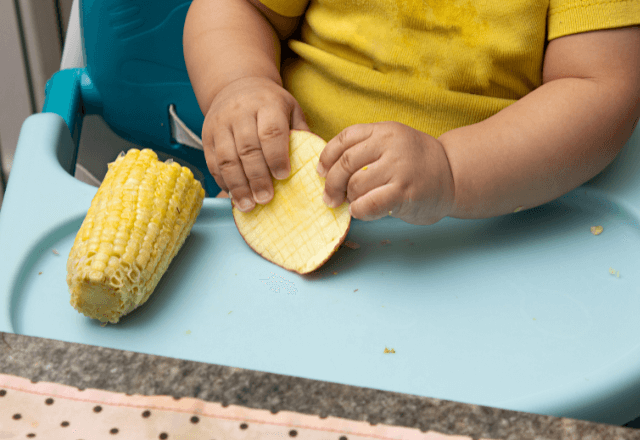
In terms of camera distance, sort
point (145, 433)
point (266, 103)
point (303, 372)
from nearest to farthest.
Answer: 1. point (145, 433)
2. point (303, 372)
3. point (266, 103)

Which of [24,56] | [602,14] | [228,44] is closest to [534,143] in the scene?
[602,14]

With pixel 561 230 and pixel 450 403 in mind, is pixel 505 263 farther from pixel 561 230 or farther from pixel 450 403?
pixel 450 403

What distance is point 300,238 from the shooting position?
0.48 metres

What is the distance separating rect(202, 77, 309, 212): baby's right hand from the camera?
482mm

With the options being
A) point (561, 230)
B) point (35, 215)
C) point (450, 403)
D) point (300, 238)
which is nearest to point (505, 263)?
point (561, 230)

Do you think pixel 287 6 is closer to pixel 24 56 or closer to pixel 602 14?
pixel 602 14

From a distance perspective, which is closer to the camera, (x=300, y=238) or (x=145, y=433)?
(x=145, y=433)

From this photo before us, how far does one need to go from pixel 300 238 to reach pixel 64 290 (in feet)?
0.70

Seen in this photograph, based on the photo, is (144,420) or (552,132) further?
(552,132)

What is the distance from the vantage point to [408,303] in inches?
17.7

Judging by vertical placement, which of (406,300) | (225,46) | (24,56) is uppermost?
(225,46)

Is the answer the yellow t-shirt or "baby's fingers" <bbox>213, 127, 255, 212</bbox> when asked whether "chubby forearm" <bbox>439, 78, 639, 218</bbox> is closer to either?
the yellow t-shirt

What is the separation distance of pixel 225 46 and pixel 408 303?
1.13 ft

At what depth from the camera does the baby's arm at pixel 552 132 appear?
0.48m
